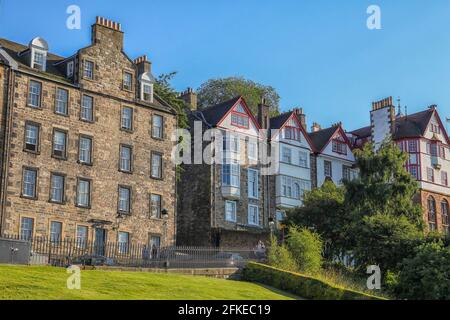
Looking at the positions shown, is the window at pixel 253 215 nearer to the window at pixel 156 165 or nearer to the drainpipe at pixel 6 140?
the window at pixel 156 165

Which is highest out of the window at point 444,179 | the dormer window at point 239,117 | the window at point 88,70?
the window at point 88,70

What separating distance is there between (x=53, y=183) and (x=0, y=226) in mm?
5265

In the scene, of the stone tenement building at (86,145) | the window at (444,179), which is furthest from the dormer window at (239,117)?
the window at (444,179)

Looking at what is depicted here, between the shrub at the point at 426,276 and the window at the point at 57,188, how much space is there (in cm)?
2240

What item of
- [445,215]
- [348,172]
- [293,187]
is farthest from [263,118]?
[445,215]

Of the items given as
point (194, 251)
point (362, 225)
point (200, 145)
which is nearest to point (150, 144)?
point (200, 145)

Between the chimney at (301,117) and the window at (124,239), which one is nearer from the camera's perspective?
the window at (124,239)

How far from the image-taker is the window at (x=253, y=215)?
207 ft

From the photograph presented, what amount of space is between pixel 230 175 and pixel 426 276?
960 inches

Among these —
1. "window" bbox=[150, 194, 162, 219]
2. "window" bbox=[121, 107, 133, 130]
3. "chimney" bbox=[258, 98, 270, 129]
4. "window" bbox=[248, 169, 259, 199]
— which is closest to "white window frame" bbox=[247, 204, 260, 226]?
"window" bbox=[248, 169, 259, 199]

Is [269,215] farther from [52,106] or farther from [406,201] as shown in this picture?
[52,106]

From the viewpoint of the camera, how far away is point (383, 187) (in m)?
54.1

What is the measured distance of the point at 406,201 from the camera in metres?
54.8

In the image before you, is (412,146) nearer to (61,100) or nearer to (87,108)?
(87,108)
